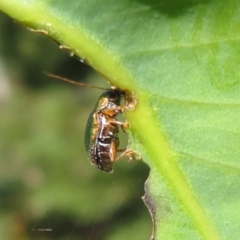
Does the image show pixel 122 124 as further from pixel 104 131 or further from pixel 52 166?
pixel 52 166

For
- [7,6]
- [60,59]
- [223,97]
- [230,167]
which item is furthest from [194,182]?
[60,59]

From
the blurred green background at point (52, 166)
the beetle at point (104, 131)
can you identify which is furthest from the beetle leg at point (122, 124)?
the blurred green background at point (52, 166)

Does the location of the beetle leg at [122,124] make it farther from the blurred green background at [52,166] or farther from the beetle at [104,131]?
the blurred green background at [52,166]

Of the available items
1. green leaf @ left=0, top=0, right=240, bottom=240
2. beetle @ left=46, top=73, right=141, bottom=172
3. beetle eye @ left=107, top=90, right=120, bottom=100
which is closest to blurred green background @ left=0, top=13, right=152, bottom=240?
beetle @ left=46, top=73, right=141, bottom=172

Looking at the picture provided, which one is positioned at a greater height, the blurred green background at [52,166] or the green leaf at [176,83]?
the green leaf at [176,83]

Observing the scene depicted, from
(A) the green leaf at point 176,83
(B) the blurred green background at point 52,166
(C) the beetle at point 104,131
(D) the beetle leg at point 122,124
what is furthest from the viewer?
(B) the blurred green background at point 52,166

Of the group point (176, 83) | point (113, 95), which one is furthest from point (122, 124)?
point (176, 83)
